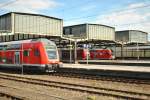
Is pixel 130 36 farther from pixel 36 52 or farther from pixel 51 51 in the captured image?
pixel 36 52

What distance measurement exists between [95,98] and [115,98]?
887mm

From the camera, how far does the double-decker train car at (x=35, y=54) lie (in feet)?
81.8

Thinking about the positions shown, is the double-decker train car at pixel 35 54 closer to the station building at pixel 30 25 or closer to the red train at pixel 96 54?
the station building at pixel 30 25

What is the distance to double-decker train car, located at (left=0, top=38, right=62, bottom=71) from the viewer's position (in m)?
24.9

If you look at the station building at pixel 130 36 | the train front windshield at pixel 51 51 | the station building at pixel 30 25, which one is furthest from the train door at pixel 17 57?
the station building at pixel 130 36

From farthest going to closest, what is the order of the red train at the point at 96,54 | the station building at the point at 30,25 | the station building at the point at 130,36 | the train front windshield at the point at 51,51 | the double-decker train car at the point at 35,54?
the station building at the point at 130,36 < the red train at the point at 96,54 < the station building at the point at 30,25 < the train front windshield at the point at 51,51 < the double-decker train car at the point at 35,54

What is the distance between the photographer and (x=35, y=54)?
1000 inches

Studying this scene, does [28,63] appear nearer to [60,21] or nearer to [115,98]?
[115,98]

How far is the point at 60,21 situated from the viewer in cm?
5547

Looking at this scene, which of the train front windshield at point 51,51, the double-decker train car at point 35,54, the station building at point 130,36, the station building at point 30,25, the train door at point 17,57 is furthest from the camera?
the station building at point 130,36

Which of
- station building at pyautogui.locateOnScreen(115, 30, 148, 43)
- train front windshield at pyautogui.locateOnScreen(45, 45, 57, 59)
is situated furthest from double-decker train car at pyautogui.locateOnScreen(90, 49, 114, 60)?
train front windshield at pyautogui.locateOnScreen(45, 45, 57, 59)

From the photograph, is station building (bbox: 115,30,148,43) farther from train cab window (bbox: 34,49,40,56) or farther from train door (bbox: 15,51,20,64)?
train cab window (bbox: 34,49,40,56)

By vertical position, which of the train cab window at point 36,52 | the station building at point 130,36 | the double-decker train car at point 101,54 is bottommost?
the double-decker train car at point 101,54

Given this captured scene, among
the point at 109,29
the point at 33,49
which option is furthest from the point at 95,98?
the point at 109,29
